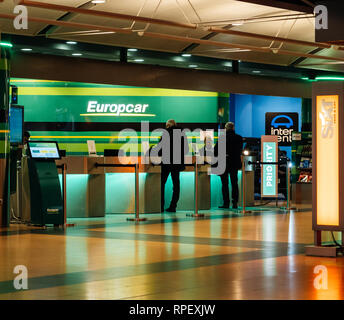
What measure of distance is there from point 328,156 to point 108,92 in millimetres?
8860

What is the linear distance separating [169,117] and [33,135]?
2973 mm

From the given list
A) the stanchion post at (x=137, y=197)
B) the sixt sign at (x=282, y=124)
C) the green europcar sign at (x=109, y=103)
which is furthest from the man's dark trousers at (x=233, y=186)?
the sixt sign at (x=282, y=124)

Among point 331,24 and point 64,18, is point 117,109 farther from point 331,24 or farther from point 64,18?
point 331,24

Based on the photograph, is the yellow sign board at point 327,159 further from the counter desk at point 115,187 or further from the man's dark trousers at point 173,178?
the man's dark trousers at point 173,178

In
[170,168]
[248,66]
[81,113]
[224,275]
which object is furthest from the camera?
[248,66]

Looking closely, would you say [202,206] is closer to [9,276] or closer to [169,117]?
[169,117]

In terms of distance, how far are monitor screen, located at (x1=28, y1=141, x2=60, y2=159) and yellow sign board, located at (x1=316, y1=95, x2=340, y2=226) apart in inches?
197

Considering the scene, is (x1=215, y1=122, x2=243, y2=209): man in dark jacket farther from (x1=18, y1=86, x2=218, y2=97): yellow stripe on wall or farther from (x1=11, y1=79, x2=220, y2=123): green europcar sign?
(x1=18, y1=86, x2=218, y2=97): yellow stripe on wall

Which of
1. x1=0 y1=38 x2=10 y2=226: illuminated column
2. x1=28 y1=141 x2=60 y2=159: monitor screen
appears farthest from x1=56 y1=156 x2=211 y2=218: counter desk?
x1=0 y1=38 x2=10 y2=226: illuminated column

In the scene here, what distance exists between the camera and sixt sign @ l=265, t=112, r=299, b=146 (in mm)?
21250

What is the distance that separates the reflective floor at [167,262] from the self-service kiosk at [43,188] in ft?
1.01

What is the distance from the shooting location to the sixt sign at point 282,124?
2125cm

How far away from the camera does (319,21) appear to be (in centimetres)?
1102
